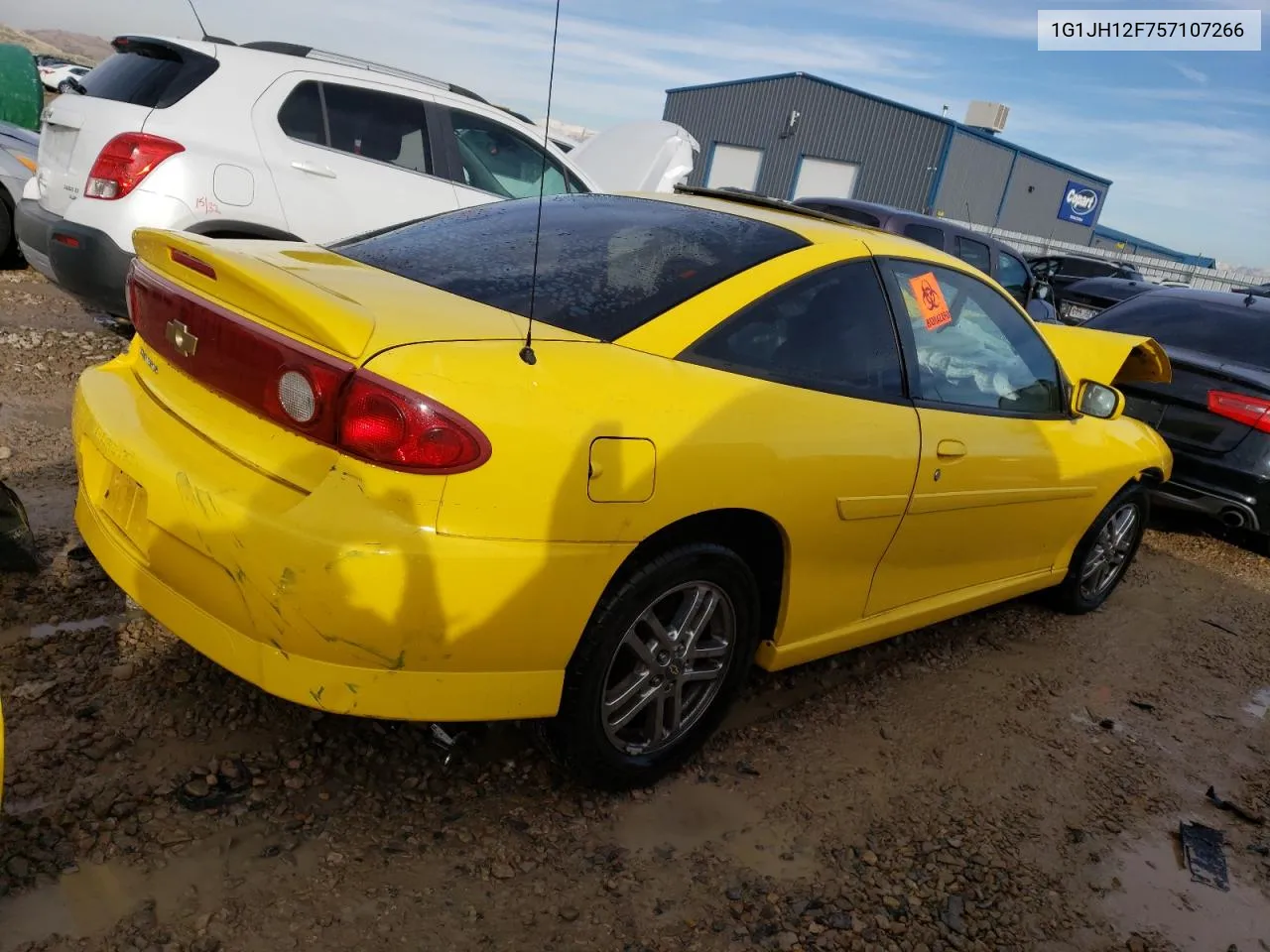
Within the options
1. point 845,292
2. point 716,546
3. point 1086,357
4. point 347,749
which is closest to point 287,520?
point 347,749

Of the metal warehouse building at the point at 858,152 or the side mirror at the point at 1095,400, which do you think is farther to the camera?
the metal warehouse building at the point at 858,152

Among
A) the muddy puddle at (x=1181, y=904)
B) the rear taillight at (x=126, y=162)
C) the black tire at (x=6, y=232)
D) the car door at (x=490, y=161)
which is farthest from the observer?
the black tire at (x=6, y=232)

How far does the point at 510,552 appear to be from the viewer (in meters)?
1.95

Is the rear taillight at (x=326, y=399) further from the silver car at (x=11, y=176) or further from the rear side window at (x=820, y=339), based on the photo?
the silver car at (x=11, y=176)

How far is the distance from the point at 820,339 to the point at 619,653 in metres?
1.07

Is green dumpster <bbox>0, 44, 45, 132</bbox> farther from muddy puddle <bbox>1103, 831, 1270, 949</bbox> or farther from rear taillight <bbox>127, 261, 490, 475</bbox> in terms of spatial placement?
muddy puddle <bbox>1103, 831, 1270, 949</bbox>

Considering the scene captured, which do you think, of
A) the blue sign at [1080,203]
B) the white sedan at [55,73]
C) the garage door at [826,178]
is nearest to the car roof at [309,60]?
the white sedan at [55,73]

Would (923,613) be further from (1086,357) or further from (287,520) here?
(287,520)

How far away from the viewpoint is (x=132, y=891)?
194 cm

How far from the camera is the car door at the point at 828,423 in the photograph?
245cm

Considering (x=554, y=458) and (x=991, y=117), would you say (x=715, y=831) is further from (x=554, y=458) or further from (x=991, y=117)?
(x=991, y=117)

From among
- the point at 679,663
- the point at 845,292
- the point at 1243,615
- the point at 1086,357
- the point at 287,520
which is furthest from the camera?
the point at 1243,615

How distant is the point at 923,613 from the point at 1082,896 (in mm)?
998

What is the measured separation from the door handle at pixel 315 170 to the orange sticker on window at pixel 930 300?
364 cm
